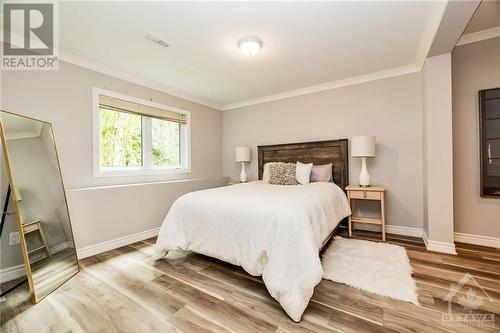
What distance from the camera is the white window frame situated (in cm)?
273

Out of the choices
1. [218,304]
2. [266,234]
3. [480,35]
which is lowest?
[218,304]

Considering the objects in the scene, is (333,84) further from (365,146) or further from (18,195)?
(18,195)

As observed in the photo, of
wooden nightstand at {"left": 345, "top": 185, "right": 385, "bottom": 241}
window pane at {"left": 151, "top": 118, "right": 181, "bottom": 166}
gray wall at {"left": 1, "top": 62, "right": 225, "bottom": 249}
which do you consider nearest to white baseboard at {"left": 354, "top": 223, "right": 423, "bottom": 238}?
wooden nightstand at {"left": 345, "top": 185, "right": 385, "bottom": 241}

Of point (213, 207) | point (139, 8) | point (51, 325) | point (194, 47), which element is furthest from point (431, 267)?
point (139, 8)

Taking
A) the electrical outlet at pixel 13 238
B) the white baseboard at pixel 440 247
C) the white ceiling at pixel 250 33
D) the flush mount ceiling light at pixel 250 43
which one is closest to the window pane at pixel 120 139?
the white ceiling at pixel 250 33

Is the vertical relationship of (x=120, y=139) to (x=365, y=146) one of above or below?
above

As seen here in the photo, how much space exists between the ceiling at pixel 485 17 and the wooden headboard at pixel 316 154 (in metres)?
1.84

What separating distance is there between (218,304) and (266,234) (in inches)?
25.0

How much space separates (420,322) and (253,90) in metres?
3.60

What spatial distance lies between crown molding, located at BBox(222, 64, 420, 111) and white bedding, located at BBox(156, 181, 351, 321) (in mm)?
1999

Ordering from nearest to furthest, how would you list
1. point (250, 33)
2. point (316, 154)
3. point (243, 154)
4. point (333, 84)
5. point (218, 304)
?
point (218, 304) < point (250, 33) < point (333, 84) < point (316, 154) < point (243, 154)

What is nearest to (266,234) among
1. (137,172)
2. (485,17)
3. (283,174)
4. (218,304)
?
(218,304)

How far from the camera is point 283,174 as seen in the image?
3.36 metres

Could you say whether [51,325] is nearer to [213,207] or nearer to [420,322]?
[213,207]
